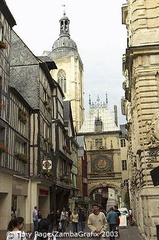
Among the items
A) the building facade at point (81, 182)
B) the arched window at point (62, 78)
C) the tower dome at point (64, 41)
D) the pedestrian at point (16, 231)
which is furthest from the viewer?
the tower dome at point (64, 41)

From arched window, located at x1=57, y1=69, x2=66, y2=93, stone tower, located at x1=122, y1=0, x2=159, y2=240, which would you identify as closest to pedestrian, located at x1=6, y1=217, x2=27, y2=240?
stone tower, located at x1=122, y1=0, x2=159, y2=240

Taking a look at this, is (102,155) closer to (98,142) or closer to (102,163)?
(102,163)

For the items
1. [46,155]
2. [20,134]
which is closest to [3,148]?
[20,134]

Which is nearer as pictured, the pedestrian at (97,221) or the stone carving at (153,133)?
the pedestrian at (97,221)

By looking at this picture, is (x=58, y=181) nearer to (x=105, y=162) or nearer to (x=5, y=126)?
(x=5, y=126)

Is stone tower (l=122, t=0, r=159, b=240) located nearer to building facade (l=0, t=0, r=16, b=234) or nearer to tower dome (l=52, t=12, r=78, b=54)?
building facade (l=0, t=0, r=16, b=234)

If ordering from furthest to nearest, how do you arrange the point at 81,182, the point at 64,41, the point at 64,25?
1. the point at 64,25
2. the point at 64,41
3. the point at 81,182

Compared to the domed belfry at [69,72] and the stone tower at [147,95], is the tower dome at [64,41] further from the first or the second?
the stone tower at [147,95]

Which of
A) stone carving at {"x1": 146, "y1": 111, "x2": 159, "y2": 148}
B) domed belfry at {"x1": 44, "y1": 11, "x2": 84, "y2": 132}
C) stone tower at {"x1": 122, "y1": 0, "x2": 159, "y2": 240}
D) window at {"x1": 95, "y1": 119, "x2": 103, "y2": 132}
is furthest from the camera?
domed belfry at {"x1": 44, "y1": 11, "x2": 84, "y2": 132}

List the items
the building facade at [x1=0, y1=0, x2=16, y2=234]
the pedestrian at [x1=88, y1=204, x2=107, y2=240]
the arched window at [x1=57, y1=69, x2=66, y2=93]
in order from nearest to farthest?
the pedestrian at [x1=88, y1=204, x2=107, y2=240], the building facade at [x1=0, y1=0, x2=16, y2=234], the arched window at [x1=57, y1=69, x2=66, y2=93]

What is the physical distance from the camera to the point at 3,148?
636 inches

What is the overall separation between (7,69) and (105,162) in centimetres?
3795

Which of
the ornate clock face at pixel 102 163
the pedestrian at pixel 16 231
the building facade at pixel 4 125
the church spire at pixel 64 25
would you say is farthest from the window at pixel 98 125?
the pedestrian at pixel 16 231

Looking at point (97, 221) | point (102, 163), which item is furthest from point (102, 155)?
point (97, 221)
